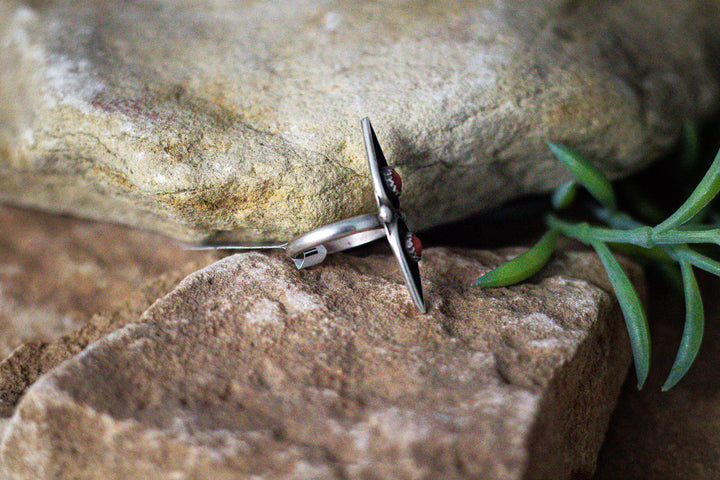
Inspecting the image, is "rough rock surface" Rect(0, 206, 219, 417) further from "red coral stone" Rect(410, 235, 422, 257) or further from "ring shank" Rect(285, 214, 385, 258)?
"red coral stone" Rect(410, 235, 422, 257)

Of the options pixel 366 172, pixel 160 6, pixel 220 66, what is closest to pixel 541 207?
pixel 366 172

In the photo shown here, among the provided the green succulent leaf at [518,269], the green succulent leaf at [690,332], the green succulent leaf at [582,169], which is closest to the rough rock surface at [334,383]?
the green succulent leaf at [518,269]

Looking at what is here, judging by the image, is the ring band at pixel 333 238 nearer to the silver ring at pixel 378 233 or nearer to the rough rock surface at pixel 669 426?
the silver ring at pixel 378 233

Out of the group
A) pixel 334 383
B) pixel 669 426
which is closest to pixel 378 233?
pixel 334 383

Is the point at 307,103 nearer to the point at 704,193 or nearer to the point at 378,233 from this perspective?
the point at 378,233

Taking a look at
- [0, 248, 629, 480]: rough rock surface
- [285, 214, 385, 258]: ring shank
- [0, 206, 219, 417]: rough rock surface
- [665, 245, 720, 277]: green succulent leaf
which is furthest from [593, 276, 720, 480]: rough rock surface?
[0, 206, 219, 417]: rough rock surface

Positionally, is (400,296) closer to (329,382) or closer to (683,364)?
(329,382)

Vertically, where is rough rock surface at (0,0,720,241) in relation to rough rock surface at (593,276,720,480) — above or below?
above
